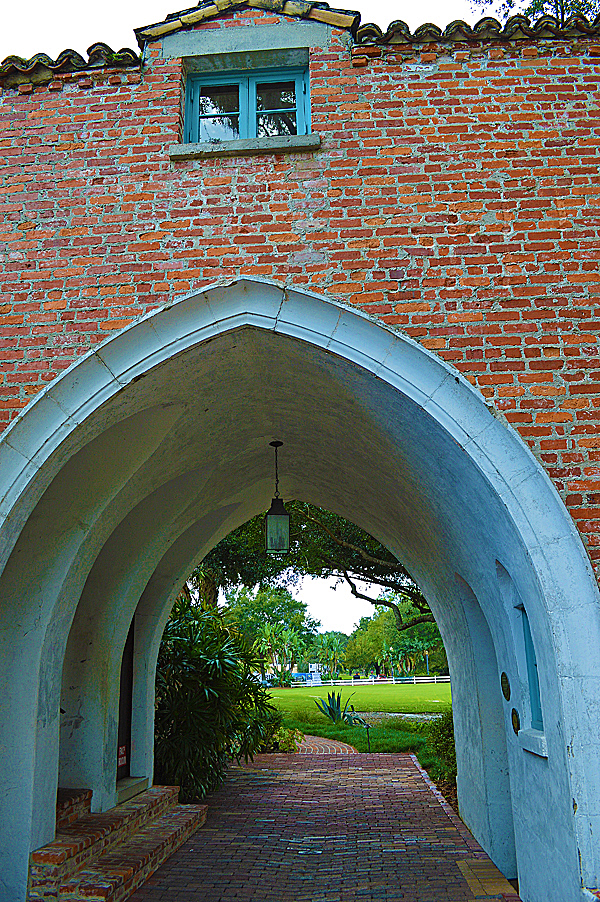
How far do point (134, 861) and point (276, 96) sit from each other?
616cm

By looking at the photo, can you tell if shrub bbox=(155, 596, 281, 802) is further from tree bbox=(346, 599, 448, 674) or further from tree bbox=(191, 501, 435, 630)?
tree bbox=(346, 599, 448, 674)

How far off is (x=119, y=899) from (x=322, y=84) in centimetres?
611

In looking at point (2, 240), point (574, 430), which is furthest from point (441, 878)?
point (2, 240)

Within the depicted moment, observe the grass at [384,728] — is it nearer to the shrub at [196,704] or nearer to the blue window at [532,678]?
the shrub at [196,704]

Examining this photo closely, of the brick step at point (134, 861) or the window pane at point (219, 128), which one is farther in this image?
the window pane at point (219, 128)

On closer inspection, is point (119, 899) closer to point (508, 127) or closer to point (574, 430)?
point (574, 430)

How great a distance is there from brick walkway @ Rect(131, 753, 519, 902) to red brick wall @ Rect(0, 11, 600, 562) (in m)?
3.78

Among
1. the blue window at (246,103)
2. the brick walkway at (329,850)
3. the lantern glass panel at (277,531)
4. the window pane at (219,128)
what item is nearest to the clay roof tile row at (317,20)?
the blue window at (246,103)

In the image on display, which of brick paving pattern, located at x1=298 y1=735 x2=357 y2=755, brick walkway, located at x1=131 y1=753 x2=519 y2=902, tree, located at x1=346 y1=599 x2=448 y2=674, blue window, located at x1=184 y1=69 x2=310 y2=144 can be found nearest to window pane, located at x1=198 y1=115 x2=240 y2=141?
blue window, located at x1=184 y1=69 x2=310 y2=144

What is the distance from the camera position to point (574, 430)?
4129 millimetres

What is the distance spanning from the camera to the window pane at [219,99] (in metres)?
5.27

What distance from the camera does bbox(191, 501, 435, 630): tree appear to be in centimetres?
1334

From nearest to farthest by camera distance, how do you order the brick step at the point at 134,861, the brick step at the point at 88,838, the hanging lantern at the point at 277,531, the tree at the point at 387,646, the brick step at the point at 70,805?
1. the brick step at the point at 88,838
2. the brick step at the point at 134,861
3. the brick step at the point at 70,805
4. the hanging lantern at the point at 277,531
5. the tree at the point at 387,646

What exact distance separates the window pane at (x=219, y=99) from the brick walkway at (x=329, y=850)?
600cm
